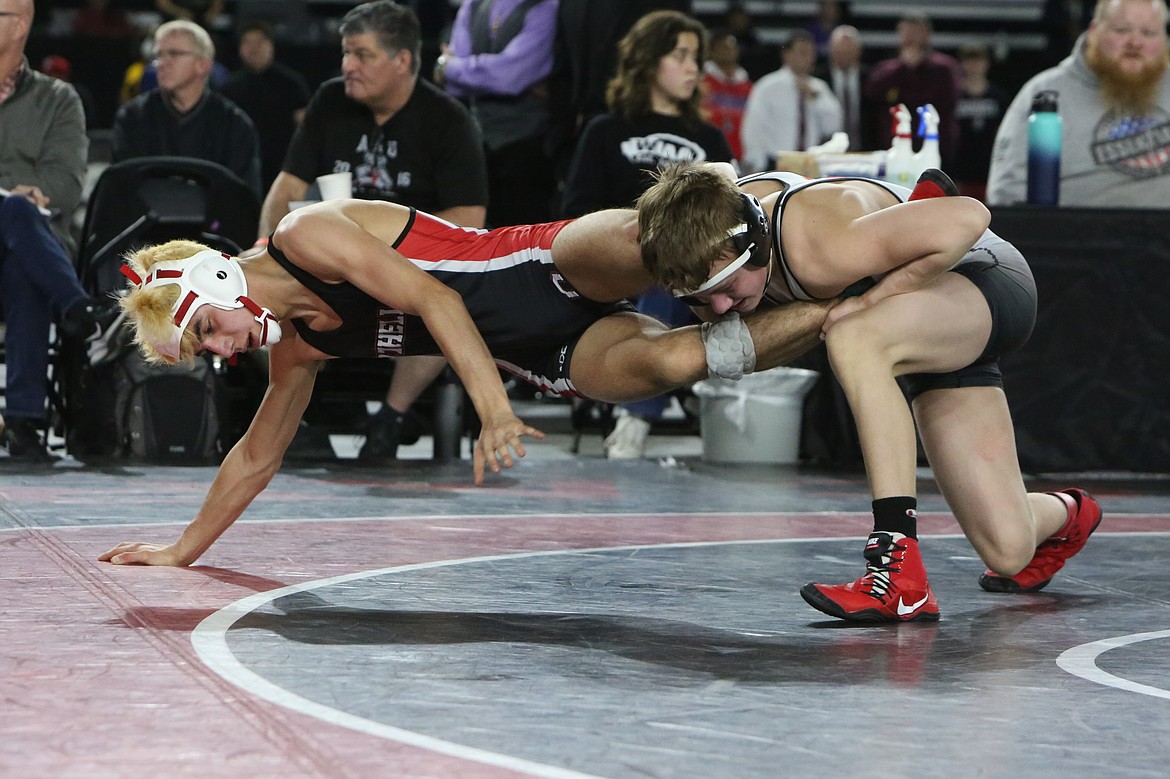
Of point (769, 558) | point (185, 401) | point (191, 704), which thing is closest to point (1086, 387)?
point (769, 558)

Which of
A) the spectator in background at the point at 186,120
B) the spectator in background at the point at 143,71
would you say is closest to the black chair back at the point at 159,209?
the spectator in background at the point at 186,120

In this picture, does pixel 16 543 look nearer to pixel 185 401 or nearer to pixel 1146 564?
pixel 185 401

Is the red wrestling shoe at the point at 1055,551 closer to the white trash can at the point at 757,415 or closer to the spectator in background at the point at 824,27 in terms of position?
the white trash can at the point at 757,415

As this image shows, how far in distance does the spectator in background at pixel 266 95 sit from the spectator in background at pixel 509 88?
6.44 feet

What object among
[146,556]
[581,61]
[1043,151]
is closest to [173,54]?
[581,61]

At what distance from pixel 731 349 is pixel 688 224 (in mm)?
337

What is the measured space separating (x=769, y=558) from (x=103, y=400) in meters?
2.92

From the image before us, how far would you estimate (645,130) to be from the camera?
20.8ft

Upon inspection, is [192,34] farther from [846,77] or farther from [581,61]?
[846,77]

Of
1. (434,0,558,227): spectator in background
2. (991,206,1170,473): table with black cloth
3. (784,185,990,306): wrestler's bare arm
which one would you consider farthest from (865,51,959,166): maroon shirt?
(784,185,990,306): wrestler's bare arm

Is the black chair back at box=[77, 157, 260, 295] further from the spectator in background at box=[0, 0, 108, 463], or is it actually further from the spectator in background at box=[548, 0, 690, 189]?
the spectator in background at box=[548, 0, 690, 189]

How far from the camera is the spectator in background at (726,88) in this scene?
9.69 metres

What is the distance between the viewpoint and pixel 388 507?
4855mm

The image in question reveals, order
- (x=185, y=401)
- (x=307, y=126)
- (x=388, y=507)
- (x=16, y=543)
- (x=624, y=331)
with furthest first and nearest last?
1. (x=307, y=126)
2. (x=185, y=401)
3. (x=388, y=507)
4. (x=16, y=543)
5. (x=624, y=331)
